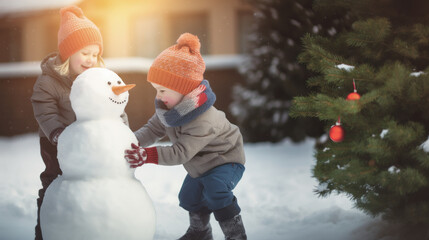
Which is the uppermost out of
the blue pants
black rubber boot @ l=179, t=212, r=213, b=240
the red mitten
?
the red mitten

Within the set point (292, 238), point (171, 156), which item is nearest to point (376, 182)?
point (292, 238)

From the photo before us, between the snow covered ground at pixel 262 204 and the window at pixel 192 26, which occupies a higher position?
the window at pixel 192 26

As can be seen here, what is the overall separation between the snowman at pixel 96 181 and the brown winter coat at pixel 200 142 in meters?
0.22

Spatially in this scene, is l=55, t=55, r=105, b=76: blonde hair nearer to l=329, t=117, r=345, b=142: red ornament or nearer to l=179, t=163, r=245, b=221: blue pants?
l=179, t=163, r=245, b=221: blue pants

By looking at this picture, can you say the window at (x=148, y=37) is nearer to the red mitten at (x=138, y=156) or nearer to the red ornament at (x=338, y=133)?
the red ornament at (x=338, y=133)

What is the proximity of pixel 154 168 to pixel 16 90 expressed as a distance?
456cm

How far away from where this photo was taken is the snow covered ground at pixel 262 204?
3.44 metres

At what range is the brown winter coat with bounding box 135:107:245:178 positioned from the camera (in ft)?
8.39

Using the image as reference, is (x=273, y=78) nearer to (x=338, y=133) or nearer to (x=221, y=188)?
(x=338, y=133)

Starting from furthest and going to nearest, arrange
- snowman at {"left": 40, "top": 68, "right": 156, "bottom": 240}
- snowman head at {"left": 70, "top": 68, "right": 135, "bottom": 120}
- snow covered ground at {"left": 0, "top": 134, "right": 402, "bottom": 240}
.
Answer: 1. snow covered ground at {"left": 0, "top": 134, "right": 402, "bottom": 240}
2. snowman head at {"left": 70, "top": 68, "right": 135, "bottom": 120}
3. snowman at {"left": 40, "top": 68, "right": 156, "bottom": 240}

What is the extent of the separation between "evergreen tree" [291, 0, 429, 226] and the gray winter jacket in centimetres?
124

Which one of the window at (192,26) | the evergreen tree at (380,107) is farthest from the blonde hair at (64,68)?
the window at (192,26)

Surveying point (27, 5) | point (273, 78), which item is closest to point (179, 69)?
point (273, 78)

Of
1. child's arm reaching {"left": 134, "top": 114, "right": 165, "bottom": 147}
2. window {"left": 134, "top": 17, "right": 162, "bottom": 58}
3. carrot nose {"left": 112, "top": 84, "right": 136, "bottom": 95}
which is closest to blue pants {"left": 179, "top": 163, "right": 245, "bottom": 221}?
child's arm reaching {"left": 134, "top": 114, "right": 165, "bottom": 147}
